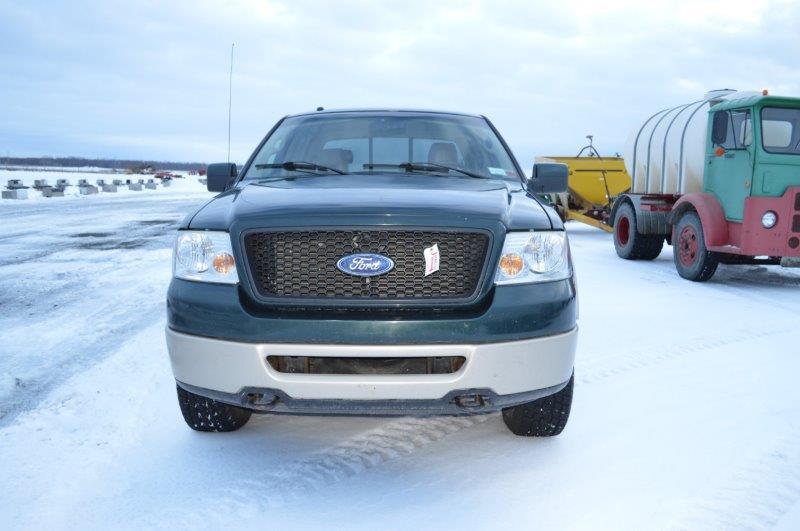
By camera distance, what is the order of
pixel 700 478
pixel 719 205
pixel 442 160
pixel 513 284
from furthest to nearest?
pixel 719 205 → pixel 442 160 → pixel 700 478 → pixel 513 284

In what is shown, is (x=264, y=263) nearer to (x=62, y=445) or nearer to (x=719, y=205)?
(x=62, y=445)

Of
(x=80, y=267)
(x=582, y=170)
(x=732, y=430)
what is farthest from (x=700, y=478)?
(x=582, y=170)

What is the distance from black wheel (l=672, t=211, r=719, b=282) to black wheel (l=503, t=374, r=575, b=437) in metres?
6.42

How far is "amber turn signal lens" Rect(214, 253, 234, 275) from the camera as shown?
119 inches

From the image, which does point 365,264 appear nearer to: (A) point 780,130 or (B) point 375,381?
(B) point 375,381

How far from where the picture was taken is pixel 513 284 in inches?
117

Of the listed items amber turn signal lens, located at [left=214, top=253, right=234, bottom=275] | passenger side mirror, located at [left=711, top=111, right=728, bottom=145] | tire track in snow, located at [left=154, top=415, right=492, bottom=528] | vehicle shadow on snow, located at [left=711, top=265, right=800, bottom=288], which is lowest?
tire track in snow, located at [left=154, top=415, right=492, bottom=528]

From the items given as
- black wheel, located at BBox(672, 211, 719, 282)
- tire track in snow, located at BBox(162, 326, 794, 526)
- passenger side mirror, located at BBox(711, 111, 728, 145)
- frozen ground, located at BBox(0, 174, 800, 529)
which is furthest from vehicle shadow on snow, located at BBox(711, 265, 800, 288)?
tire track in snow, located at BBox(162, 326, 794, 526)

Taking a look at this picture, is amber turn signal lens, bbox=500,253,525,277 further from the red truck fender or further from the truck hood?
the red truck fender

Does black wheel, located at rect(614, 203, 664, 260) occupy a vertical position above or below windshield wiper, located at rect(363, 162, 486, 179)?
below

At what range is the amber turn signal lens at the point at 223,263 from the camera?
9.93 ft

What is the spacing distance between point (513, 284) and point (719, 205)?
7.17 m

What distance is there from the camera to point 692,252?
380 inches

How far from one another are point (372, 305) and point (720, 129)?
23.3 ft
